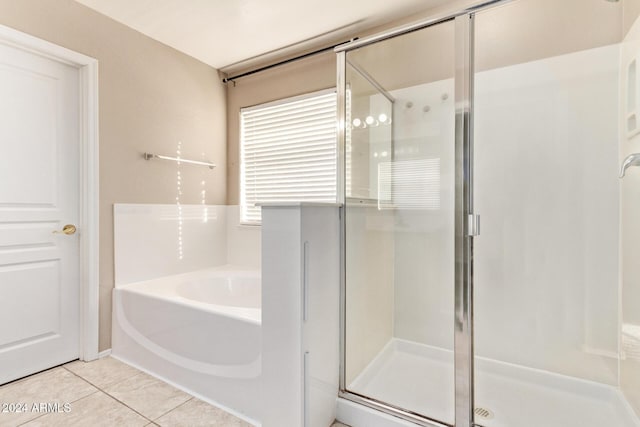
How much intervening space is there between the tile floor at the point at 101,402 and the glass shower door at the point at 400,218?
1.52 feet

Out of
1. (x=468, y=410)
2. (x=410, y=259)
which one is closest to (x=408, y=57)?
(x=410, y=259)

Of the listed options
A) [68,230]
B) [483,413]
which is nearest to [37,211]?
[68,230]

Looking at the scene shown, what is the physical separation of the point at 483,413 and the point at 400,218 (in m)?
1.09

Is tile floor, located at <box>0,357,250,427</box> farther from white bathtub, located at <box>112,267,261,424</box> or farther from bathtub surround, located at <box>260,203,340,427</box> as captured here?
bathtub surround, located at <box>260,203,340,427</box>

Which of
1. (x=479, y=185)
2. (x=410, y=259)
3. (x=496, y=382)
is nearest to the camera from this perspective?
(x=496, y=382)

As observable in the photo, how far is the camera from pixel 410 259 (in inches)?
83.5

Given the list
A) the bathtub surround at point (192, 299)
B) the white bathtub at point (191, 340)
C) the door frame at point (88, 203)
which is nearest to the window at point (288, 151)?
the bathtub surround at point (192, 299)

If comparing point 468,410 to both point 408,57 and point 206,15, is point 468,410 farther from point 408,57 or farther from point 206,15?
point 206,15

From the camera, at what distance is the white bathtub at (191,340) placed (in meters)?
1.58

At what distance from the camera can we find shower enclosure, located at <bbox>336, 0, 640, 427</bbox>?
155 cm

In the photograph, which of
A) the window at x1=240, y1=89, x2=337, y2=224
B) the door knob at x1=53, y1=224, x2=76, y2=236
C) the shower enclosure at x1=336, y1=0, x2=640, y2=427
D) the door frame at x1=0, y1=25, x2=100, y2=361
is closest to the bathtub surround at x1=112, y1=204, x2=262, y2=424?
the door frame at x1=0, y1=25, x2=100, y2=361

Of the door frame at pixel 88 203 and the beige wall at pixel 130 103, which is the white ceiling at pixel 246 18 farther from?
Answer: the door frame at pixel 88 203

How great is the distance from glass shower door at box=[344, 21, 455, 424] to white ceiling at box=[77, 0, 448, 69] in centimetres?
45

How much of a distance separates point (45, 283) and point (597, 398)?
320 centimetres
